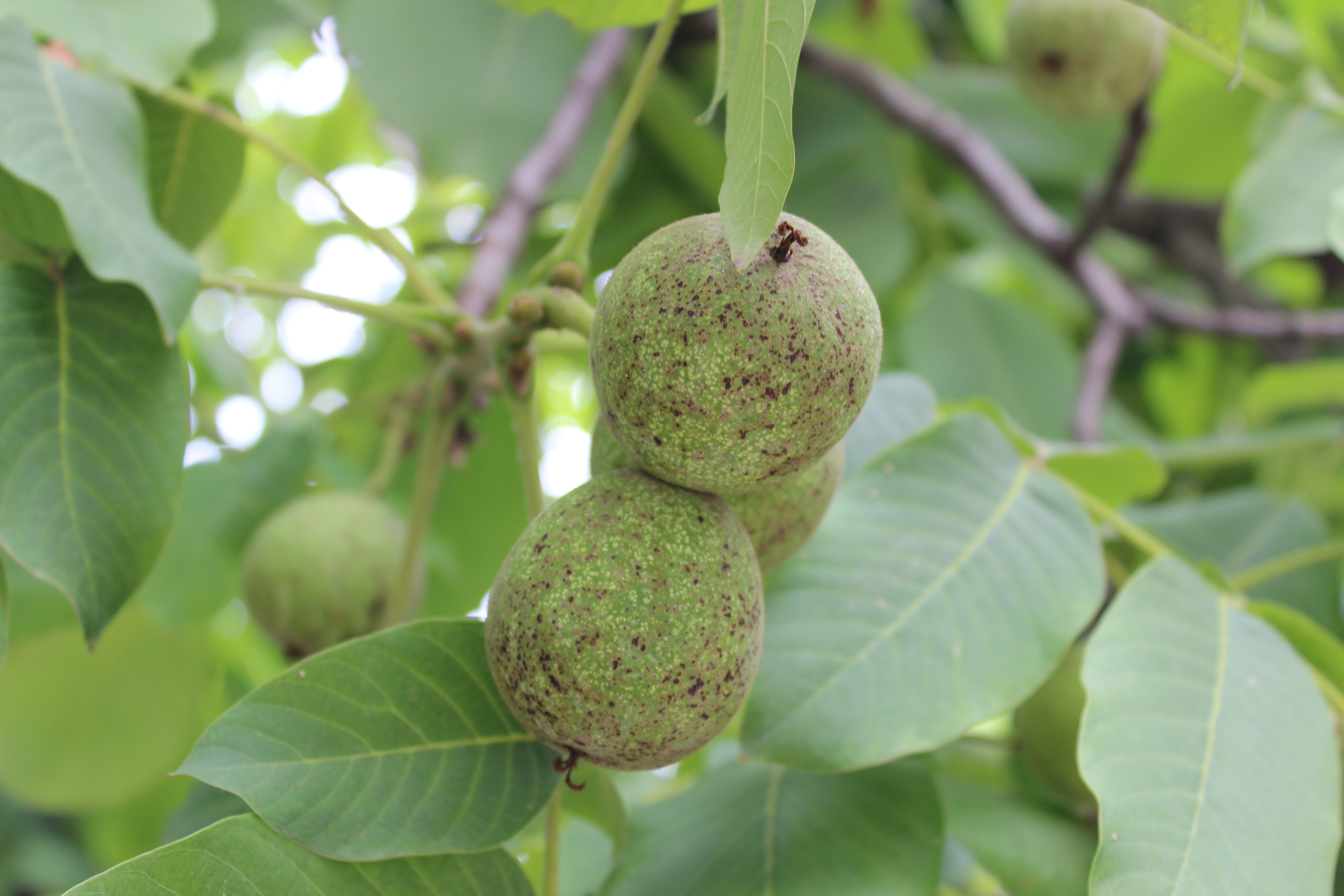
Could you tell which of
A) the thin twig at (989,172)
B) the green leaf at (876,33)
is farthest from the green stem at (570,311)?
the green leaf at (876,33)

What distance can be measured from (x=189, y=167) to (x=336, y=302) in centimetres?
39

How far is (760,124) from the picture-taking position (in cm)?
75

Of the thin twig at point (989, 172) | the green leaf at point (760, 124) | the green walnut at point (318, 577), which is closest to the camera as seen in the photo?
the green leaf at point (760, 124)

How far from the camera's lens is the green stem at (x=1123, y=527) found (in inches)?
49.6

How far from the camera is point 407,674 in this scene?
0.92 metres

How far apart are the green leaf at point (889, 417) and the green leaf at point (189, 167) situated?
0.88m

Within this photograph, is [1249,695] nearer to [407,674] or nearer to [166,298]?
[407,674]

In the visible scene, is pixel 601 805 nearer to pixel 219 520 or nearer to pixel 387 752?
pixel 387 752

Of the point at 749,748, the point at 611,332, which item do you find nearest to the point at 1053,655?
the point at 749,748

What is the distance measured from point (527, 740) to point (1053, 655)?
0.54 metres

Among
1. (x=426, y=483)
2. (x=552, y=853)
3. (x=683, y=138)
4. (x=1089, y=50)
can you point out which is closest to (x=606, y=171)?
(x=426, y=483)

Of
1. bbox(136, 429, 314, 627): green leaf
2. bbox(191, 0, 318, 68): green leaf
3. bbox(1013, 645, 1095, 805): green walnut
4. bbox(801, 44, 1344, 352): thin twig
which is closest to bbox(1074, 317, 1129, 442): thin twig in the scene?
bbox(801, 44, 1344, 352): thin twig

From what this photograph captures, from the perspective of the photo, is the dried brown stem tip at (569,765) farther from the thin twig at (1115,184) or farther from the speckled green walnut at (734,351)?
the thin twig at (1115,184)

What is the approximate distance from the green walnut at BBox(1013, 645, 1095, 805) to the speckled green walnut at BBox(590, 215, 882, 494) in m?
0.68
